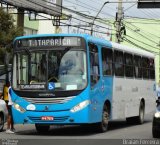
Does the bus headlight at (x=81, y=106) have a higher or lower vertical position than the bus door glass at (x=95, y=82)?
lower

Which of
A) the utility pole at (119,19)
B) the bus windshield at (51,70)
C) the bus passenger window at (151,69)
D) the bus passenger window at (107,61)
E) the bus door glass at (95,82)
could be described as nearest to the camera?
the bus windshield at (51,70)

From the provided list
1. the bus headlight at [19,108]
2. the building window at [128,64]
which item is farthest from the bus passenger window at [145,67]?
the bus headlight at [19,108]

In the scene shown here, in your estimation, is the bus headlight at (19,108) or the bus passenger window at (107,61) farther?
the bus passenger window at (107,61)

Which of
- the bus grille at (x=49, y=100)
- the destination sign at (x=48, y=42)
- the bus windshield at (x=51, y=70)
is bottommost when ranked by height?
the bus grille at (x=49, y=100)

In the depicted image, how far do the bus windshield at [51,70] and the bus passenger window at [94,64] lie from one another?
1.18 feet

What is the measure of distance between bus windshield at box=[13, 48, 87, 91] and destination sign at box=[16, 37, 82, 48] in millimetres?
216

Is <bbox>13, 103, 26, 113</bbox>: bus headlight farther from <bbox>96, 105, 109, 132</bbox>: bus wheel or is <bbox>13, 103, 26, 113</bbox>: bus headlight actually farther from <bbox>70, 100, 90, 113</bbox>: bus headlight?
<bbox>96, 105, 109, 132</bbox>: bus wheel

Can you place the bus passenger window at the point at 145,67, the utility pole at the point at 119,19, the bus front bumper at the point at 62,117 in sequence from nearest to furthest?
1. the bus front bumper at the point at 62,117
2. the bus passenger window at the point at 145,67
3. the utility pole at the point at 119,19

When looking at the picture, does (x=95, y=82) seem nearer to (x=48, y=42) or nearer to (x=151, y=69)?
(x=48, y=42)

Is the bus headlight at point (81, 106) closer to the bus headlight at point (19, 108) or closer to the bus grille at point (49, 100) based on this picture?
the bus grille at point (49, 100)

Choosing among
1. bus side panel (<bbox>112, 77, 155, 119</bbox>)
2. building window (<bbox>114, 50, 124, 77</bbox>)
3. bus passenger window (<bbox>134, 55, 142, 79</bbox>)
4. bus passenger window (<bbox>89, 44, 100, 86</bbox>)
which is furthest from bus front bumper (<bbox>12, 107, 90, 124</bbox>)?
bus passenger window (<bbox>134, 55, 142, 79</bbox>)

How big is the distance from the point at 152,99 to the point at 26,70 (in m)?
9.37

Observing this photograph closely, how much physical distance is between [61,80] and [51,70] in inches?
19.2

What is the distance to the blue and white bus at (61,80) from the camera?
51.1 ft
